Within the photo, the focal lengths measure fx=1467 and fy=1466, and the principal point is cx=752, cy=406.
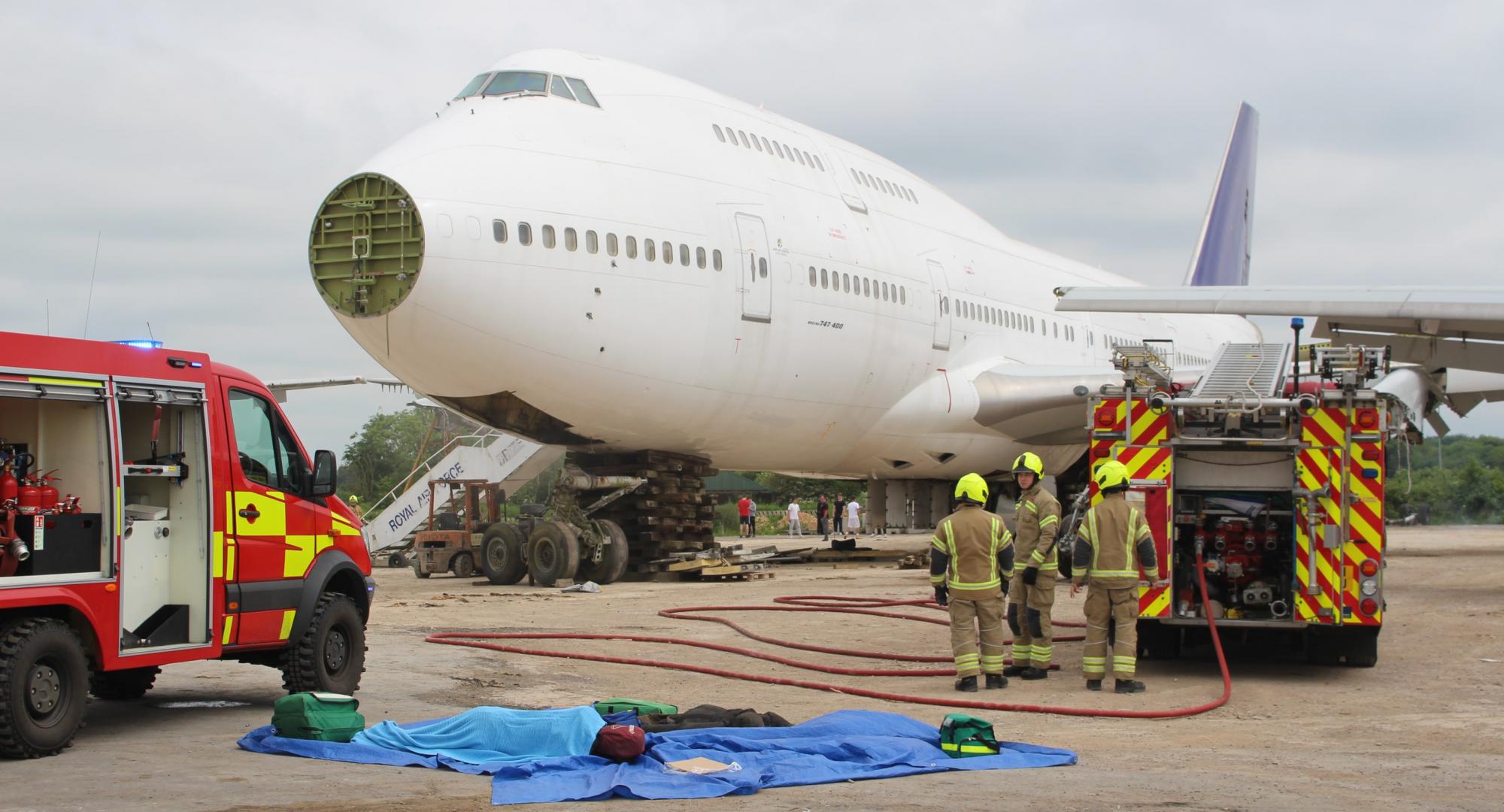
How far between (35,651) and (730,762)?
334 centimetres

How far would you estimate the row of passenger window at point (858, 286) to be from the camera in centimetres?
1800

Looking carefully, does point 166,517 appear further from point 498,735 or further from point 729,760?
point 729,760

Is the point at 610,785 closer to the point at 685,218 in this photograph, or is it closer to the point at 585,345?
the point at 585,345

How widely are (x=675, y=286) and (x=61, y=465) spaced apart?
343 inches

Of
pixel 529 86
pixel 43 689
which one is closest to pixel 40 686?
pixel 43 689

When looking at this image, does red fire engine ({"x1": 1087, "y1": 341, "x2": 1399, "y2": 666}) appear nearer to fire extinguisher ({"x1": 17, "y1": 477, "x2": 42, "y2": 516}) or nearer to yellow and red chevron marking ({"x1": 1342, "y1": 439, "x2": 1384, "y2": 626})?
yellow and red chevron marking ({"x1": 1342, "y1": 439, "x2": 1384, "y2": 626})

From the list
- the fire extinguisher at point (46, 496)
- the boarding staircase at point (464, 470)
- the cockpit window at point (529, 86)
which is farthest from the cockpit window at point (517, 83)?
the fire extinguisher at point (46, 496)

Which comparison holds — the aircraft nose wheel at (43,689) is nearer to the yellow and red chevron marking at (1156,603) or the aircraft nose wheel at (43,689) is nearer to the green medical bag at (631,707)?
the green medical bag at (631,707)

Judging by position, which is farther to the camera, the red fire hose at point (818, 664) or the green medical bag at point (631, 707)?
the red fire hose at point (818, 664)

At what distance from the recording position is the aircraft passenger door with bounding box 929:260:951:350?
20750 mm

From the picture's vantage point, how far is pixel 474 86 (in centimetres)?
1647

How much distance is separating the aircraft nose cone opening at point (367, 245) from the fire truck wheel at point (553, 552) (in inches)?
173

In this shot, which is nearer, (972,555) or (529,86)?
(972,555)

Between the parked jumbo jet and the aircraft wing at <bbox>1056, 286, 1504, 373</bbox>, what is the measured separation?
3.67m
